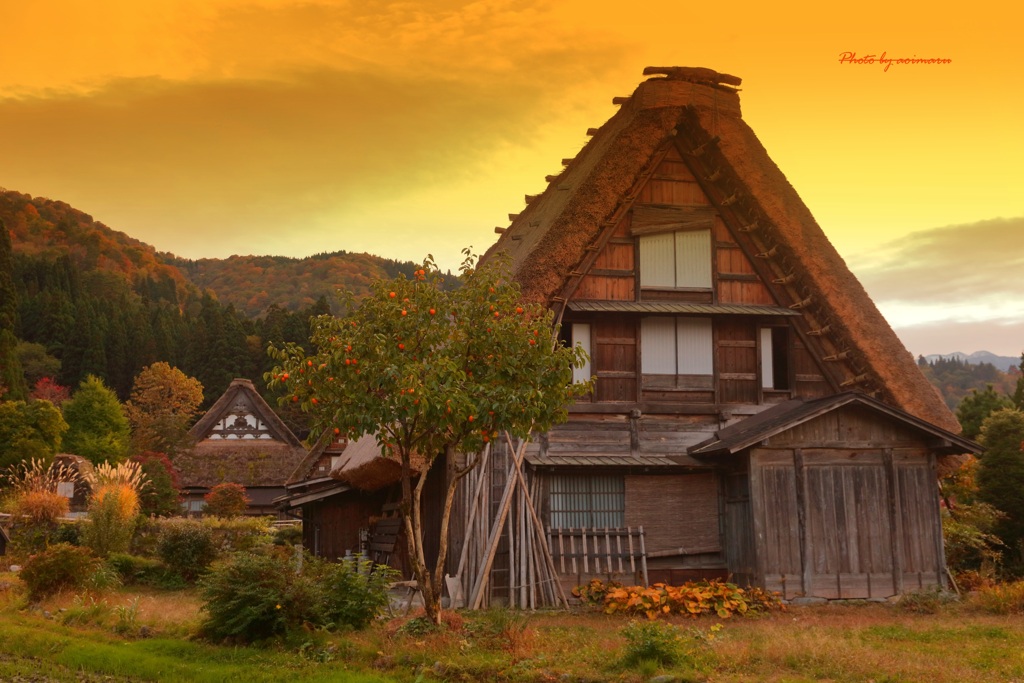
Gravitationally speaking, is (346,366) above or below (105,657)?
above

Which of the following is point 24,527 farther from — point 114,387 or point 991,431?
point 114,387

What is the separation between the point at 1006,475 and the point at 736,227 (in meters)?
7.43

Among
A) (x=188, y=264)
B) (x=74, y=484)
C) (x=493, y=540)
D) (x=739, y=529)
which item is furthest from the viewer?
(x=188, y=264)

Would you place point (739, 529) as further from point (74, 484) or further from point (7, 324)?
point (7, 324)

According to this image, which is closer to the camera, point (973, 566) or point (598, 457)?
point (598, 457)

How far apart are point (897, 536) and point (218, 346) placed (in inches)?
2364

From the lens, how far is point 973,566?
20609 millimetres

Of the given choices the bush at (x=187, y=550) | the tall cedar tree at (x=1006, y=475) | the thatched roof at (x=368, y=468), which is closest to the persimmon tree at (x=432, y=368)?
the thatched roof at (x=368, y=468)

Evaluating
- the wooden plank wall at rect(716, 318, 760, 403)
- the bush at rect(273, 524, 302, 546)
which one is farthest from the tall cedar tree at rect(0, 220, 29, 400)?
the wooden plank wall at rect(716, 318, 760, 403)

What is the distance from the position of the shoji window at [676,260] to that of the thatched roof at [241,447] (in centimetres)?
3033

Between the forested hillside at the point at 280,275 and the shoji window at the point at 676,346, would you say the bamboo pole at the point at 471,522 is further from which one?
the forested hillside at the point at 280,275

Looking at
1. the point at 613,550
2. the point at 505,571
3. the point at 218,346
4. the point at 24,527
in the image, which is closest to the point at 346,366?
the point at 505,571

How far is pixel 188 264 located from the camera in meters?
111

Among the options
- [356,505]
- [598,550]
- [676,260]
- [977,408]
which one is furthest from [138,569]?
[977,408]
